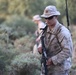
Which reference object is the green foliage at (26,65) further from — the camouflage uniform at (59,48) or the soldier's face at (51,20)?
the soldier's face at (51,20)

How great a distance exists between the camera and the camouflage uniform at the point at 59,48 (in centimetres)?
401

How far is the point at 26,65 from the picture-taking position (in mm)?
6445

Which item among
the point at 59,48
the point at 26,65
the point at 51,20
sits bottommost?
the point at 26,65

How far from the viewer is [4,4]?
71.5 feet

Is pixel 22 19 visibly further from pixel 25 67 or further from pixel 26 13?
pixel 25 67

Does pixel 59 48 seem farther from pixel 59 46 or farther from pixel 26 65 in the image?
pixel 26 65

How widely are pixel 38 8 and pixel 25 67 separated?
11.0m

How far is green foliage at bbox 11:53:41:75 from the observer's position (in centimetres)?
643

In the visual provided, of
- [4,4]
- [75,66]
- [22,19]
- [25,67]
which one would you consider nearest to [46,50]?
[25,67]

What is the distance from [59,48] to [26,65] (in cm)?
244

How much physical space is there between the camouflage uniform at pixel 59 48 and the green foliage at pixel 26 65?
2199mm

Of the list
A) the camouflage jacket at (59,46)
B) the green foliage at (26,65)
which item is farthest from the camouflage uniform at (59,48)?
the green foliage at (26,65)

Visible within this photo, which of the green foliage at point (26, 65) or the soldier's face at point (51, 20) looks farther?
the green foliage at point (26, 65)

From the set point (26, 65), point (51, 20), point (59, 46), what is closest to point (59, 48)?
point (59, 46)
